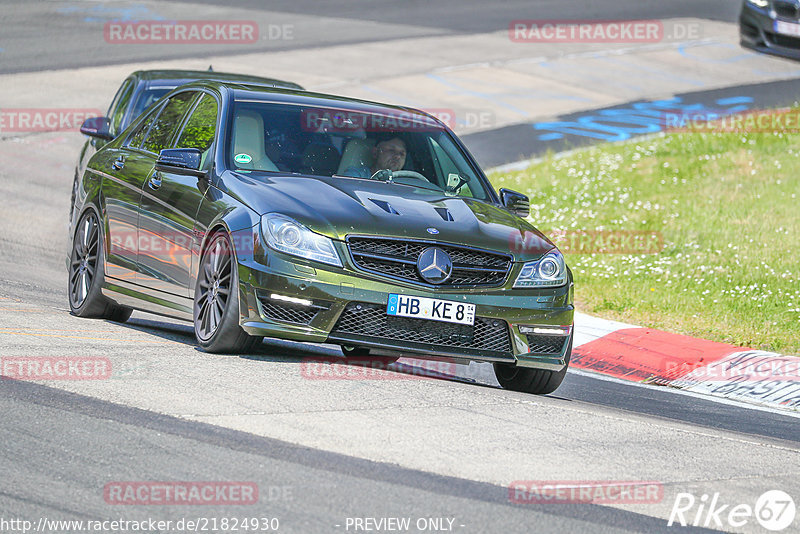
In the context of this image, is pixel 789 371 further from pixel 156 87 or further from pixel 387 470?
pixel 156 87

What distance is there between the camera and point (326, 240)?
7586 mm

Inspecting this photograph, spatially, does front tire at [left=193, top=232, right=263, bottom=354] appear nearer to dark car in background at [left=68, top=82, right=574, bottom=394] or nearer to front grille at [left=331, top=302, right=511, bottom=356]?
dark car in background at [left=68, top=82, right=574, bottom=394]

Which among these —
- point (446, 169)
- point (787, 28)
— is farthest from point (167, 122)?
point (787, 28)

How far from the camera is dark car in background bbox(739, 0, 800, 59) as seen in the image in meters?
22.3

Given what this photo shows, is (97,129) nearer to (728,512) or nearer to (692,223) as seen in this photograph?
(692,223)

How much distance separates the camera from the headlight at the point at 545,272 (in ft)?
26.2

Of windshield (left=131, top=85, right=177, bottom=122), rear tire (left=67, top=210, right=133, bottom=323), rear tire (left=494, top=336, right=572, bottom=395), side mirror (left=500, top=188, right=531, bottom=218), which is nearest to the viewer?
rear tire (left=494, top=336, right=572, bottom=395)

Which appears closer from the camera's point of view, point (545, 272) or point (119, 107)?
point (545, 272)

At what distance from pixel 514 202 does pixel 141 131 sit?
2.95 meters

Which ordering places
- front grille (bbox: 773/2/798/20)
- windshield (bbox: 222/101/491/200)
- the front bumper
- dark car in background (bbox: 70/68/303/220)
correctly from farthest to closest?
front grille (bbox: 773/2/798/20) < dark car in background (bbox: 70/68/303/220) < windshield (bbox: 222/101/491/200) < the front bumper

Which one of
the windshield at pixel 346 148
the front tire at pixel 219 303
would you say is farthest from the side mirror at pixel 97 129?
the front tire at pixel 219 303

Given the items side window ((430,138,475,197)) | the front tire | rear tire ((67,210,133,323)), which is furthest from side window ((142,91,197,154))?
side window ((430,138,475,197))

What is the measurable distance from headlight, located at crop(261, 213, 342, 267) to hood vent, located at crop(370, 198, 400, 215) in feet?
1.61

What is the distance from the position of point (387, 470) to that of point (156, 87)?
31.5 feet
